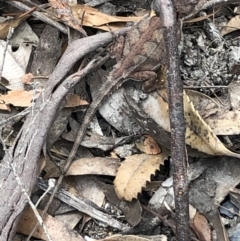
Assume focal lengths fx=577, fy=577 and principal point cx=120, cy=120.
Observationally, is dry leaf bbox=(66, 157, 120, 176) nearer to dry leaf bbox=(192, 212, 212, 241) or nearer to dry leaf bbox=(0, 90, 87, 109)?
dry leaf bbox=(0, 90, 87, 109)

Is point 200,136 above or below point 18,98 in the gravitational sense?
below

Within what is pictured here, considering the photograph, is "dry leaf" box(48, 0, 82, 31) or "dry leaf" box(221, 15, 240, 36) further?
"dry leaf" box(221, 15, 240, 36)

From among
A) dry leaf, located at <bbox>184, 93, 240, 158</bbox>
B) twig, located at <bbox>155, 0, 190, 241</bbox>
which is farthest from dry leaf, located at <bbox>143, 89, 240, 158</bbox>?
twig, located at <bbox>155, 0, 190, 241</bbox>

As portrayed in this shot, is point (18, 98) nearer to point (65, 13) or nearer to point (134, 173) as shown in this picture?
point (65, 13)

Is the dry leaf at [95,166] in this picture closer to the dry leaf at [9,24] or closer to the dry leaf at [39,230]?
the dry leaf at [39,230]

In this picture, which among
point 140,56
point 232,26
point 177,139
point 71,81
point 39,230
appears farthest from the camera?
point 232,26

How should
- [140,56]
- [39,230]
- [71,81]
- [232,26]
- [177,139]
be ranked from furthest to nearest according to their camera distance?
[232,26] < [140,56] < [71,81] < [39,230] < [177,139]

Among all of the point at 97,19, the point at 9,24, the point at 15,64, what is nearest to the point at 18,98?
the point at 15,64
